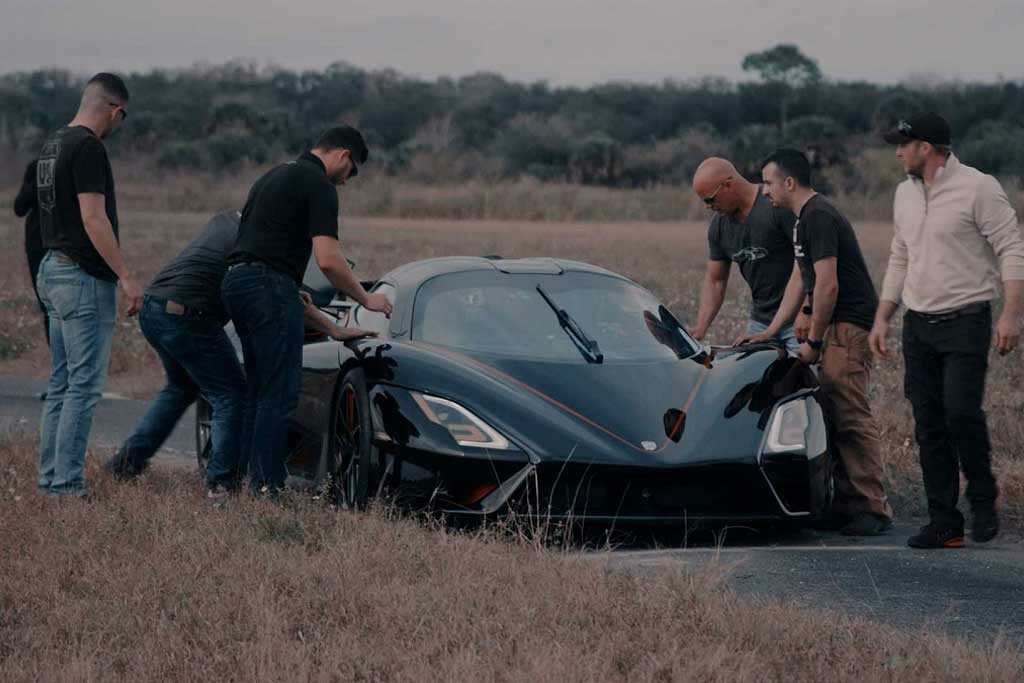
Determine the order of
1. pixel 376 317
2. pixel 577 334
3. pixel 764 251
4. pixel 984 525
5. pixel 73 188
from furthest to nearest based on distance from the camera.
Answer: pixel 764 251
pixel 376 317
pixel 577 334
pixel 73 188
pixel 984 525

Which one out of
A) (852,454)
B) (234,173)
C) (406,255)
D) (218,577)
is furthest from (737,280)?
(234,173)

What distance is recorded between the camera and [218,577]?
575 cm

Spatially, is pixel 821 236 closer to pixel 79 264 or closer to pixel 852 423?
pixel 852 423

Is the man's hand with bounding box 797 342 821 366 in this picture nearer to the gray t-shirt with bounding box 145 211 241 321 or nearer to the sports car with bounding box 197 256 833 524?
the sports car with bounding box 197 256 833 524

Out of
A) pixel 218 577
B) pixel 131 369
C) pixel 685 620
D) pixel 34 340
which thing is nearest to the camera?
A: pixel 685 620

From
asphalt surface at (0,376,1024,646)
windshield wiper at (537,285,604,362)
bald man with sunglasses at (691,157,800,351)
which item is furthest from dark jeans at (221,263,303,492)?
bald man with sunglasses at (691,157,800,351)

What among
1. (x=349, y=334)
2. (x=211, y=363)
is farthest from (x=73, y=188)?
(x=349, y=334)

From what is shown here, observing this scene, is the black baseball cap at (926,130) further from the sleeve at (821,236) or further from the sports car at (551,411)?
the sports car at (551,411)

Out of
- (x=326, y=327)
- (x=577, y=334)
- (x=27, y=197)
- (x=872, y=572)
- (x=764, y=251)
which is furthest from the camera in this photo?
(x=27, y=197)

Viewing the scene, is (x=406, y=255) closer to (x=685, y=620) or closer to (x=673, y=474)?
(x=673, y=474)

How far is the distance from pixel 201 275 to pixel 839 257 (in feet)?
10.8

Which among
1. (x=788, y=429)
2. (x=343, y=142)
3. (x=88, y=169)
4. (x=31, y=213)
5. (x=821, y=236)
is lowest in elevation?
(x=788, y=429)

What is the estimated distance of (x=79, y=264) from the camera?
754cm

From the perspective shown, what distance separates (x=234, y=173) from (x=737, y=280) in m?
38.1
